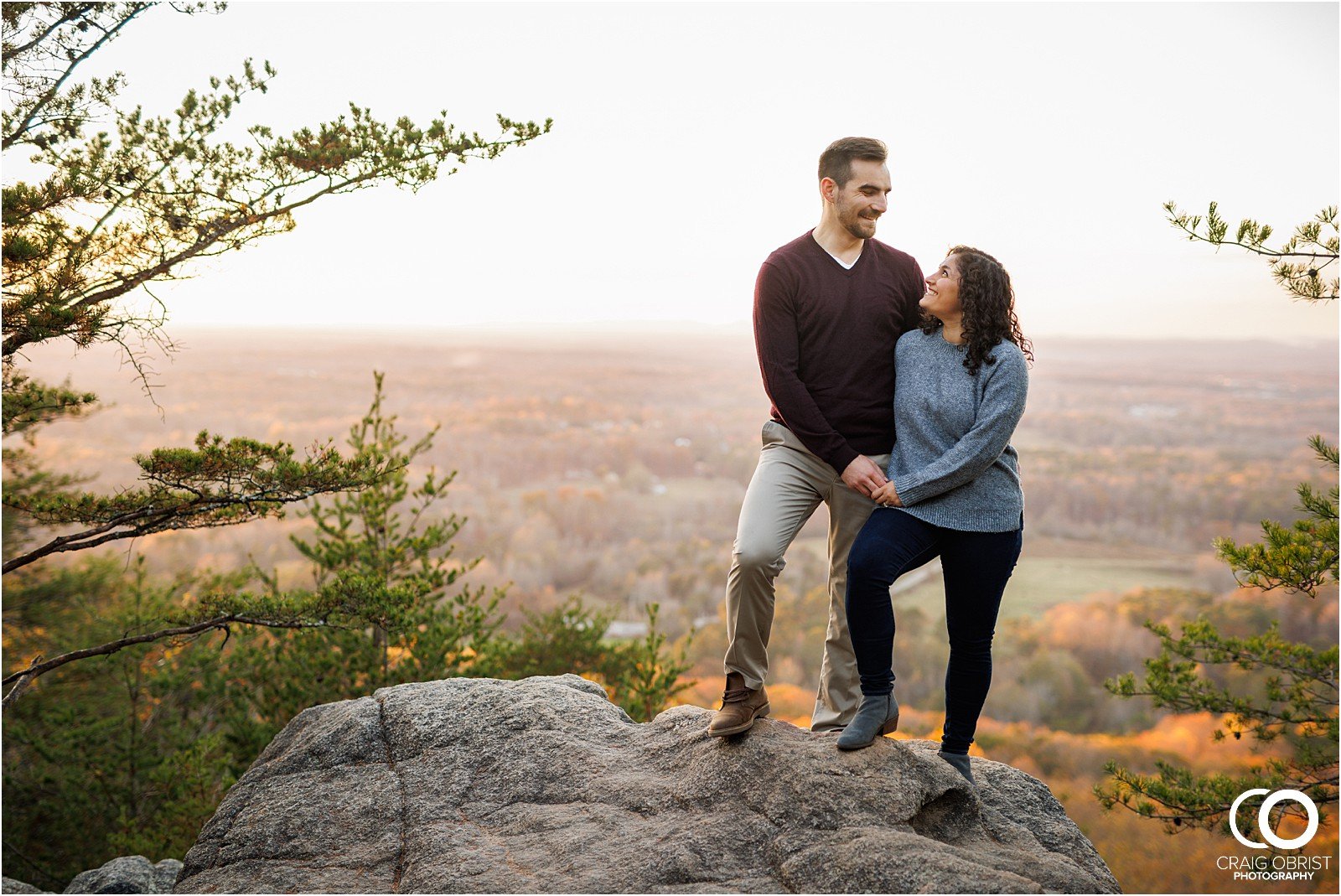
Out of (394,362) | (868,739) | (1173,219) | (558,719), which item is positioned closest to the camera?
(868,739)

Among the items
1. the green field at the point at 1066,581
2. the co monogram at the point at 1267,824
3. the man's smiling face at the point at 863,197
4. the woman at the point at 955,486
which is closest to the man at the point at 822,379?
the man's smiling face at the point at 863,197

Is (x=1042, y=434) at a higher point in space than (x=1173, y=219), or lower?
lower

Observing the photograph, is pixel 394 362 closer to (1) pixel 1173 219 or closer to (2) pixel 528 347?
(2) pixel 528 347

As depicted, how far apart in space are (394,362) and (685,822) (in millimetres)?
107571

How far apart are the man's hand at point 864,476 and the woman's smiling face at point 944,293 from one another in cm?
64

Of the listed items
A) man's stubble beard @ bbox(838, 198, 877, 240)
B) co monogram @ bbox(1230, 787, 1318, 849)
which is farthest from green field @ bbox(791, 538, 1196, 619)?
man's stubble beard @ bbox(838, 198, 877, 240)

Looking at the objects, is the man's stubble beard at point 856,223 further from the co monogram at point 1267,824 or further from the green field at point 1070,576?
the green field at point 1070,576

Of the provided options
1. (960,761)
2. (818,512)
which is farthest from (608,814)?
(818,512)

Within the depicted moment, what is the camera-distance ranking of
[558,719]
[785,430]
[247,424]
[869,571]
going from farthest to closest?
[247,424] < [558,719] < [785,430] < [869,571]

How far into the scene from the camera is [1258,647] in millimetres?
6516

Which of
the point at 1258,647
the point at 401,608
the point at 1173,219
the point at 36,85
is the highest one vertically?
the point at 36,85

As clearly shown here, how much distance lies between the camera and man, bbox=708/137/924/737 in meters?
3.54

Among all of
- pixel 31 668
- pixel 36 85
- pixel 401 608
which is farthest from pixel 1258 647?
pixel 36 85

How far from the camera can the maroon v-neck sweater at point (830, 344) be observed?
359 centimetres
